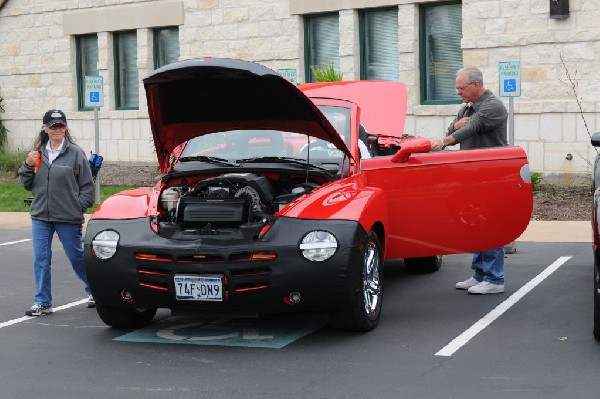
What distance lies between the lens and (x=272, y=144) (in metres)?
8.99

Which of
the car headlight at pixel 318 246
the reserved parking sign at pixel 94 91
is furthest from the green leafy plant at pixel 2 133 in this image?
the car headlight at pixel 318 246

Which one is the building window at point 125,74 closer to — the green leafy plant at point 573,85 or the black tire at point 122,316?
the green leafy plant at point 573,85

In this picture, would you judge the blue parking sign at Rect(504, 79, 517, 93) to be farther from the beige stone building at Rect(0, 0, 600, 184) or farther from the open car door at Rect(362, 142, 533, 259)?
the open car door at Rect(362, 142, 533, 259)

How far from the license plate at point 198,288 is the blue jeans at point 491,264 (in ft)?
9.79

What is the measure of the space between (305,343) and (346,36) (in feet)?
42.8

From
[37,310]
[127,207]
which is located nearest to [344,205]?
[127,207]

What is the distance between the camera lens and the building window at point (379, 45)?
19.9 m

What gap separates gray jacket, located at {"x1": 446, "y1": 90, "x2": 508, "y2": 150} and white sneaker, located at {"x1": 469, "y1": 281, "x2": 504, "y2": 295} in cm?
121

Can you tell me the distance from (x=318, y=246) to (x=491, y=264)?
2612 mm

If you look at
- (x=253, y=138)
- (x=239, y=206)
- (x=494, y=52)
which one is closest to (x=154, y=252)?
(x=239, y=206)

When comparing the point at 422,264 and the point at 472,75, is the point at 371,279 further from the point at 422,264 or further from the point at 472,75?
the point at 422,264

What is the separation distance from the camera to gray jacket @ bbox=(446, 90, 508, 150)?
945 cm

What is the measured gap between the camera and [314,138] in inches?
354

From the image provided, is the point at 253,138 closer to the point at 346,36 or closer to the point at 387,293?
the point at 387,293
